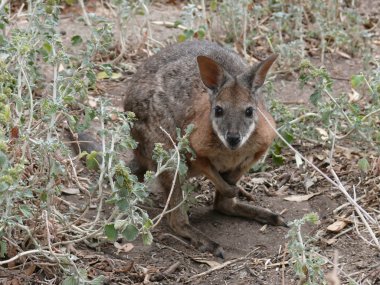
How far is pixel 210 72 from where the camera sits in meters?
4.75

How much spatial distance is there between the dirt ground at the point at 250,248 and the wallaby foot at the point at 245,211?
4 centimetres

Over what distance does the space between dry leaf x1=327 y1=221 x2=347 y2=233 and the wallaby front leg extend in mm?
597

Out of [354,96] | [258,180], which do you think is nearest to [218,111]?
[258,180]

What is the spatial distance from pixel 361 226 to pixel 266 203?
35.3 inches

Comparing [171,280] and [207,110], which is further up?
[207,110]

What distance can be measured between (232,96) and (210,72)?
184 mm

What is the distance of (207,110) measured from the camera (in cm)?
483

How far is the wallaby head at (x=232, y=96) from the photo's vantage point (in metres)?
4.61

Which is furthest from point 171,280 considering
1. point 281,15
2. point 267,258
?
point 281,15

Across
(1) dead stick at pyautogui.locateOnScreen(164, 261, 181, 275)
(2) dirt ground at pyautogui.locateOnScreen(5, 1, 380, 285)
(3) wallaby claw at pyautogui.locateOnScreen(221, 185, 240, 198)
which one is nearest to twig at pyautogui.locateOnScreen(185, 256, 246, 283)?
(2) dirt ground at pyautogui.locateOnScreen(5, 1, 380, 285)

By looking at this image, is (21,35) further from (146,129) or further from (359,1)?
(359,1)

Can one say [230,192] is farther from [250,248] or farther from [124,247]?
[124,247]

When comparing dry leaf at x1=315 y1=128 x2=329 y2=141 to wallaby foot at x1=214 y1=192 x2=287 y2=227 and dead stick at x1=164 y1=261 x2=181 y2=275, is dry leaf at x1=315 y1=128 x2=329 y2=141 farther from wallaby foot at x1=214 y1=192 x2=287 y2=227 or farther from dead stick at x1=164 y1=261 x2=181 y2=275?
dead stick at x1=164 y1=261 x2=181 y2=275

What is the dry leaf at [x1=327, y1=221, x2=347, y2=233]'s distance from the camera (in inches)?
184
